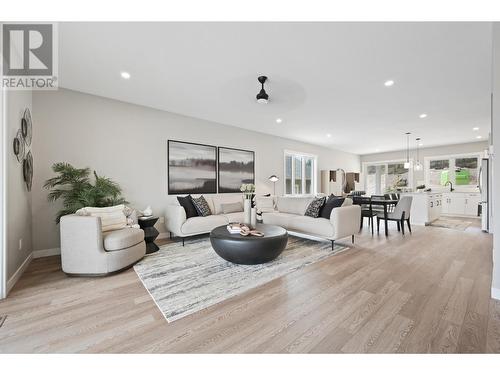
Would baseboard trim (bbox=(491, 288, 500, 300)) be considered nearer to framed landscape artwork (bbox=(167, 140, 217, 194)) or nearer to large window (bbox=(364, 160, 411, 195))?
framed landscape artwork (bbox=(167, 140, 217, 194))

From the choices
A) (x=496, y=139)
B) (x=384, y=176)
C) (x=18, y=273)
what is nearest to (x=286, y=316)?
(x=496, y=139)

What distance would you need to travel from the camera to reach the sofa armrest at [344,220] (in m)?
3.49

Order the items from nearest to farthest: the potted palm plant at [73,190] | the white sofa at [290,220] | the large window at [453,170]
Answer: the potted palm plant at [73,190] < the white sofa at [290,220] < the large window at [453,170]

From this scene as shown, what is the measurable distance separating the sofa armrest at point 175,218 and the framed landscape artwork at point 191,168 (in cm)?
59

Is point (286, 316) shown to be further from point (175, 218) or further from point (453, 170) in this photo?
point (453, 170)

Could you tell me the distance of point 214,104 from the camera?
4.04 metres

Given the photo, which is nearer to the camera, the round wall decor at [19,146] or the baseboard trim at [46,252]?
the round wall decor at [19,146]

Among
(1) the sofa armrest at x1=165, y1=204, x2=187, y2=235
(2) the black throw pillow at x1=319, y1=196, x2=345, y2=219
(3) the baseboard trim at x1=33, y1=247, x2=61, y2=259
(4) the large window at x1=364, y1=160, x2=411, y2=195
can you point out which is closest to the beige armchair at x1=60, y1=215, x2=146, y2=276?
(3) the baseboard trim at x1=33, y1=247, x2=61, y2=259

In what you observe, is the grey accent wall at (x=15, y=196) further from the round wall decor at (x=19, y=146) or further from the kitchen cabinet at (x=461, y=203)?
the kitchen cabinet at (x=461, y=203)

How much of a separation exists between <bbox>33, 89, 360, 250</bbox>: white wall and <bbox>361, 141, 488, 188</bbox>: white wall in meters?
7.87

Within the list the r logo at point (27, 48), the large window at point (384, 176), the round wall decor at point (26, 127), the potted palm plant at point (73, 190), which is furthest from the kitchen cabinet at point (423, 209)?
the round wall decor at point (26, 127)

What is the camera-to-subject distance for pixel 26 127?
271cm

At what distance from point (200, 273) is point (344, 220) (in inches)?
99.9
